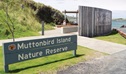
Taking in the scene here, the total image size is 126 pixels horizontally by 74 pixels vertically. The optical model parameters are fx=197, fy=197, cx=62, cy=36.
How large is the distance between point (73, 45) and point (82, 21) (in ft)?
27.9

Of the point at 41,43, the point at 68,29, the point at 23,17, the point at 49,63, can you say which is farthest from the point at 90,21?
the point at 41,43

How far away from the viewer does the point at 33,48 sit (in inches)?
334

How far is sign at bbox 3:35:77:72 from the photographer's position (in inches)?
305

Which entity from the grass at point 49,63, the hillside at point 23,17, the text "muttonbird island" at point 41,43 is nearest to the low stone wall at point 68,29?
the hillside at point 23,17

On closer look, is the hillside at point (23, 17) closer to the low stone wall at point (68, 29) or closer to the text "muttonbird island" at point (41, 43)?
the low stone wall at point (68, 29)

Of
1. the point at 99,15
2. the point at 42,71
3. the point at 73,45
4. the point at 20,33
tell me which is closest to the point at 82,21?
the point at 99,15

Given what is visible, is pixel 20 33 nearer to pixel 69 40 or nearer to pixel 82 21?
pixel 82 21

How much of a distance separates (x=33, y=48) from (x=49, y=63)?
114 centimetres

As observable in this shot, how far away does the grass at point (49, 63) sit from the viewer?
7.98 m

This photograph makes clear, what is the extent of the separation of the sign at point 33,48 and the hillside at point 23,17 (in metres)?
4.67

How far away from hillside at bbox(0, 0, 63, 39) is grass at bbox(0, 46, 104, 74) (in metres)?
4.61

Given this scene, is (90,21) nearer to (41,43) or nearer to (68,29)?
(68,29)

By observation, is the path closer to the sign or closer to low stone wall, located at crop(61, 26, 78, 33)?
the sign

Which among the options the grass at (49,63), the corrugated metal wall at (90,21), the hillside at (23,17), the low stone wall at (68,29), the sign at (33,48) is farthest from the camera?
the low stone wall at (68,29)
